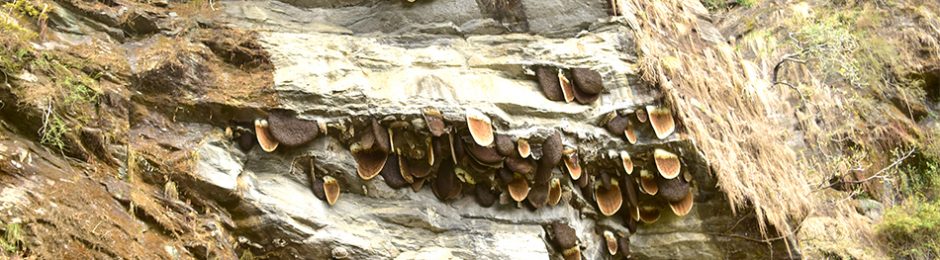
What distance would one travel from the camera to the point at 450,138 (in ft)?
18.5

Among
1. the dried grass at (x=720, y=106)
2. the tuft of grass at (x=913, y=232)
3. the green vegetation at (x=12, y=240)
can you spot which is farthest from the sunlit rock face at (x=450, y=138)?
the tuft of grass at (x=913, y=232)

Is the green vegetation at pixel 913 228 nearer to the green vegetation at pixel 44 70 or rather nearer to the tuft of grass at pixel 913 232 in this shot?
the tuft of grass at pixel 913 232

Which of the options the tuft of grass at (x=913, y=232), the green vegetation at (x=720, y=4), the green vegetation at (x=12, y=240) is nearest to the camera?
the green vegetation at (x=12, y=240)

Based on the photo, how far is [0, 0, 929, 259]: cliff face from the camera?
464cm

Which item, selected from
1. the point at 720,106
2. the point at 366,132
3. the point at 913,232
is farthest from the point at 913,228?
the point at 366,132

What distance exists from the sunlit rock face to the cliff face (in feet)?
0.05

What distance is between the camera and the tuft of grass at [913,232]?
9.01 m

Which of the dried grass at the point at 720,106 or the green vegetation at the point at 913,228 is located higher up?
the dried grass at the point at 720,106

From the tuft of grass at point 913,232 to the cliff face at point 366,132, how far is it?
10.6ft

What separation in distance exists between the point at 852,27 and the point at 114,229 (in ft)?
36.7

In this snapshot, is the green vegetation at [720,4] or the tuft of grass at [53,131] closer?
the tuft of grass at [53,131]

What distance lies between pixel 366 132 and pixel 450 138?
0.61 metres

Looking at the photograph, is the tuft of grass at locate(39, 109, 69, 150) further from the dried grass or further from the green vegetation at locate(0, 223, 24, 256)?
the dried grass

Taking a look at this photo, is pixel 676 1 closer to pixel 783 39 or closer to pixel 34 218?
pixel 783 39
